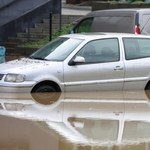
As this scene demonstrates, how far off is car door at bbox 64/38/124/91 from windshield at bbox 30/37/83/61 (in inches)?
9.7

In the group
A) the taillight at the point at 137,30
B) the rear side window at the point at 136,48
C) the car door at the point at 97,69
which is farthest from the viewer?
the taillight at the point at 137,30

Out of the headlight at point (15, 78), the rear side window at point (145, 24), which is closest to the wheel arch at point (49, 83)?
the headlight at point (15, 78)

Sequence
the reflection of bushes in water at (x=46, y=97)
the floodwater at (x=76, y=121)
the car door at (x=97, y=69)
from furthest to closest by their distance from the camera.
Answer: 1. the car door at (x=97, y=69)
2. the reflection of bushes in water at (x=46, y=97)
3. the floodwater at (x=76, y=121)

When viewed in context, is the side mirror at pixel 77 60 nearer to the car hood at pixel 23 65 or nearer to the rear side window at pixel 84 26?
the car hood at pixel 23 65

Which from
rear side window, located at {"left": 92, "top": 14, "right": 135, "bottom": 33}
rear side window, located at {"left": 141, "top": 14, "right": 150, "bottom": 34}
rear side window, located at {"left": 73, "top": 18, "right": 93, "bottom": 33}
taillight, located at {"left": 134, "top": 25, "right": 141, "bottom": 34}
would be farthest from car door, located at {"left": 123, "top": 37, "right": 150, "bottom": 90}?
rear side window, located at {"left": 73, "top": 18, "right": 93, "bottom": 33}

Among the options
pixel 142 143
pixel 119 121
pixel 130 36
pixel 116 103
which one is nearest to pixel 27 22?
pixel 130 36

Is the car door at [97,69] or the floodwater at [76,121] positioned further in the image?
the car door at [97,69]

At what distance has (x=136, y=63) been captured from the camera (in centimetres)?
1241

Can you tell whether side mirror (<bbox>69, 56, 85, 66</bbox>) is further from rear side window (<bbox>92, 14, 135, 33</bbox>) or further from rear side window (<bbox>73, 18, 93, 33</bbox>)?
rear side window (<bbox>73, 18, 93, 33</bbox>)

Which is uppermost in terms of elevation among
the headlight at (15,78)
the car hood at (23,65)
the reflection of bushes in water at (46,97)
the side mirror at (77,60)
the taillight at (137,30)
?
the taillight at (137,30)

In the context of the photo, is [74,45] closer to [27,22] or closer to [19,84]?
[19,84]

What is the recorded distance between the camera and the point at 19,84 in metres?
11.3

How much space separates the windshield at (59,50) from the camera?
12.0m

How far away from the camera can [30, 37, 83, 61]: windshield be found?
12.0m
